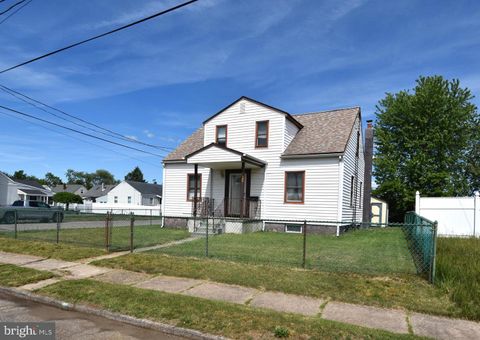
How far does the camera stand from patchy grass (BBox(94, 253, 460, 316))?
662 centimetres

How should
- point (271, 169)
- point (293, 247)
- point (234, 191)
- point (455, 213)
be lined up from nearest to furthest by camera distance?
1. point (293, 247)
2. point (455, 213)
3. point (271, 169)
4. point (234, 191)

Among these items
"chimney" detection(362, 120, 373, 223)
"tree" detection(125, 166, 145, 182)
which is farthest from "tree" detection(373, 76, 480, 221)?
"tree" detection(125, 166, 145, 182)

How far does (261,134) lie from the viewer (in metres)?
19.3

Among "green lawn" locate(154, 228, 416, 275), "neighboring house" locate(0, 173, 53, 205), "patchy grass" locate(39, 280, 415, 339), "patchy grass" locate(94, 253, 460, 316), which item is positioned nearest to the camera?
"patchy grass" locate(39, 280, 415, 339)

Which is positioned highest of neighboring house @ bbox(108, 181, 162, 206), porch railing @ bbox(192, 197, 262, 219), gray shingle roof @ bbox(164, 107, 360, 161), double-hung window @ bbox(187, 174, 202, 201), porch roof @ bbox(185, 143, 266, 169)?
gray shingle roof @ bbox(164, 107, 360, 161)

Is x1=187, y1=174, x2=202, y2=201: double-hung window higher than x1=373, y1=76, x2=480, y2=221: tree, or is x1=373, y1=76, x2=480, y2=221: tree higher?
x1=373, y1=76, x2=480, y2=221: tree

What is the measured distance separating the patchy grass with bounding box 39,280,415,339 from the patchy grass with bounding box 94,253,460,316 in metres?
1.48

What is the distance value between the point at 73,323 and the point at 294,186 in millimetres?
13748

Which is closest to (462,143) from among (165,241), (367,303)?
(165,241)

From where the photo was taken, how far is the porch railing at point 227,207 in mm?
18938

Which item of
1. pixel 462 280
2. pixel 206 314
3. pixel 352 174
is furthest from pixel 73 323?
pixel 352 174

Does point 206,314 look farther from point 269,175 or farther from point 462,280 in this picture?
point 269,175

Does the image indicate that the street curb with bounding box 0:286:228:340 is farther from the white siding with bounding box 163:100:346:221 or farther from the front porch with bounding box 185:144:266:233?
the white siding with bounding box 163:100:346:221

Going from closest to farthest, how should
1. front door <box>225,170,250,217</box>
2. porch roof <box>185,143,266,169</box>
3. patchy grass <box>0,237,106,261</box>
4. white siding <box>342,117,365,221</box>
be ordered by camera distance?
patchy grass <box>0,237,106,261</box> → porch roof <box>185,143,266,169</box> → white siding <box>342,117,365,221</box> → front door <box>225,170,250,217</box>
